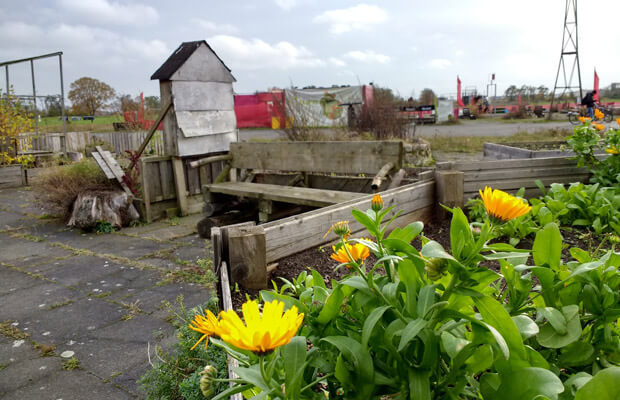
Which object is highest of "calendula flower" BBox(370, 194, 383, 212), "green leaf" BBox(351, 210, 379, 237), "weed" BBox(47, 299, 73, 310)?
"calendula flower" BBox(370, 194, 383, 212)

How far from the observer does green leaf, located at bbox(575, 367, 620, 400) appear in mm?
655

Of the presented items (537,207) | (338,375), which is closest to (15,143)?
(537,207)

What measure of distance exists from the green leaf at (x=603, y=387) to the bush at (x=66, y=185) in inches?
249

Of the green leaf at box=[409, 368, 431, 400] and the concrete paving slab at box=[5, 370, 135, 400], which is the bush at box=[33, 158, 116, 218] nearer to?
the concrete paving slab at box=[5, 370, 135, 400]

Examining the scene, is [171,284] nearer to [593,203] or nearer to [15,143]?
[593,203]

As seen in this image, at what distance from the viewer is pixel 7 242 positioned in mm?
5426

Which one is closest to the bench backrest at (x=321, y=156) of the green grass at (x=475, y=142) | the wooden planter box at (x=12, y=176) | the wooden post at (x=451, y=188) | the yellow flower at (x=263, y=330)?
the wooden post at (x=451, y=188)

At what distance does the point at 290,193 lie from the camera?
430cm

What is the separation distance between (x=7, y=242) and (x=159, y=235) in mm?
1754

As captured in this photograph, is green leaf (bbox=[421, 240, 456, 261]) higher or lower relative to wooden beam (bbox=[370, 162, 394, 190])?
higher

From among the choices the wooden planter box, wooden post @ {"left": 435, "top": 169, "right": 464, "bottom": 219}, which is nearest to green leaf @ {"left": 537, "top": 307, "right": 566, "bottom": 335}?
wooden post @ {"left": 435, "top": 169, "right": 464, "bottom": 219}

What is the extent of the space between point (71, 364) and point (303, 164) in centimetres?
277

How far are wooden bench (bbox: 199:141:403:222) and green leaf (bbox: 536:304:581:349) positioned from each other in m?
2.72

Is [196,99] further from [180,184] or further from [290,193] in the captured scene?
[290,193]
